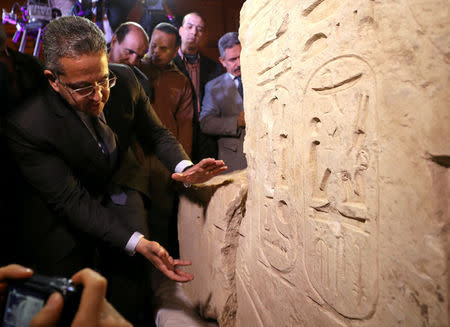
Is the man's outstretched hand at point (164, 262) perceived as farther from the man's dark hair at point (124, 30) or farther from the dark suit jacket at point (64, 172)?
the man's dark hair at point (124, 30)

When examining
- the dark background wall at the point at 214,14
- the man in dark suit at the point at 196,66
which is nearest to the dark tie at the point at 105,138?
the man in dark suit at the point at 196,66

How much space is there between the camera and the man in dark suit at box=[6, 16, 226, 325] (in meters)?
1.63

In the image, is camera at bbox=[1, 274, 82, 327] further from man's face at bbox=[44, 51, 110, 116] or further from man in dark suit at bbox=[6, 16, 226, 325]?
man's face at bbox=[44, 51, 110, 116]

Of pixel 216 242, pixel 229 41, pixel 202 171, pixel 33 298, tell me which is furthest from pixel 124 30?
pixel 33 298

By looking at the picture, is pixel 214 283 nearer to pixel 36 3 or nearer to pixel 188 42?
pixel 188 42

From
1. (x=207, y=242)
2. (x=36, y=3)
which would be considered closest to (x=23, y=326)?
(x=207, y=242)

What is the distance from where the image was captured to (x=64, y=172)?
1.80m

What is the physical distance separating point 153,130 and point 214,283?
1021 mm

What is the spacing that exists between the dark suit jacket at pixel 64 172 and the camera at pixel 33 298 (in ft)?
3.39

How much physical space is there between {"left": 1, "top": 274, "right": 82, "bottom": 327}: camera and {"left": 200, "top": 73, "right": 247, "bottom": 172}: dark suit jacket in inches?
74.3

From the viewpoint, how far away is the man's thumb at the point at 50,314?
→ 2.28 feet

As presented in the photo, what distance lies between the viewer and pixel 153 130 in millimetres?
2277

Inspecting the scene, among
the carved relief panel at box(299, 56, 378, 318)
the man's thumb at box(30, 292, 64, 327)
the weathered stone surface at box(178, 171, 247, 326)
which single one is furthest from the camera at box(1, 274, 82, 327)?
the weathered stone surface at box(178, 171, 247, 326)

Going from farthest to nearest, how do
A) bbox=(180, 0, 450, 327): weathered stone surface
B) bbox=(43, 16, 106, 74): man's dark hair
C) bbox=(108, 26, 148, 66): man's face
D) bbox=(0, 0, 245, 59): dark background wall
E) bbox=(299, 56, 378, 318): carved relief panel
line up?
1. bbox=(0, 0, 245, 59): dark background wall
2. bbox=(108, 26, 148, 66): man's face
3. bbox=(43, 16, 106, 74): man's dark hair
4. bbox=(299, 56, 378, 318): carved relief panel
5. bbox=(180, 0, 450, 327): weathered stone surface
